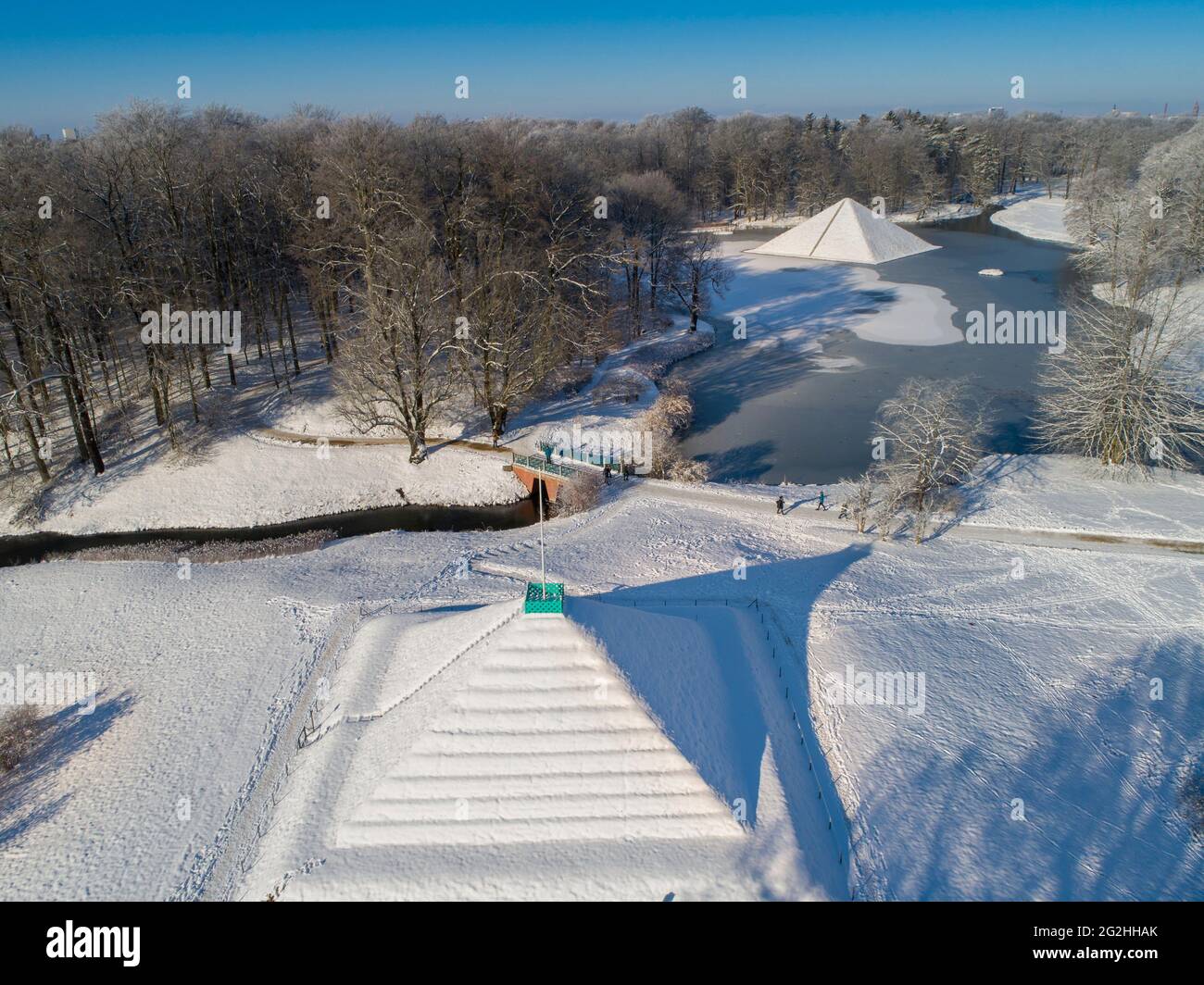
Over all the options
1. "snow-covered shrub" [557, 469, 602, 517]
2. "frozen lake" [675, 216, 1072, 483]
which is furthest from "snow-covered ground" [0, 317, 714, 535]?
"frozen lake" [675, 216, 1072, 483]

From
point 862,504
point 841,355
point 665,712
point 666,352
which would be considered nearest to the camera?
point 665,712

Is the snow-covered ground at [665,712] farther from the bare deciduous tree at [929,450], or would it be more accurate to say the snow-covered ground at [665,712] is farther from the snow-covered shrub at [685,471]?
the snow-covered shrub at [685,471]

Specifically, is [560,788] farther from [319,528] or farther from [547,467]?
[319,528]

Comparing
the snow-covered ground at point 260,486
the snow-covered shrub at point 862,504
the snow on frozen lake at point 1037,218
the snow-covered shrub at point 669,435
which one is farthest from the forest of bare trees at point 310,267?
the snow on frozen lake at point 1037,218

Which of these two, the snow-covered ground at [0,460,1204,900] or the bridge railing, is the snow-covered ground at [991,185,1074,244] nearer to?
the snow-covered ground at [0,460,1204,900]

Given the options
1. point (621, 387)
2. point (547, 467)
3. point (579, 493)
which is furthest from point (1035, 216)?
point (579, 493)
